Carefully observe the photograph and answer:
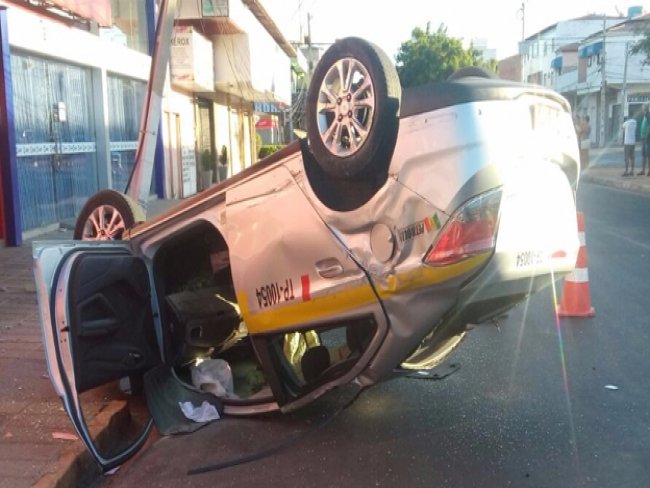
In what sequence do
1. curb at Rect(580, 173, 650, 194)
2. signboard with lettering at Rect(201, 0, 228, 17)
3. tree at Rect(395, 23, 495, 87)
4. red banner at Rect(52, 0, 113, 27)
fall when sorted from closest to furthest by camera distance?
red banner at Rect(52, 0, 113, 27), curb at Rect(580, 173, 650, 194), signboard with lettering at Rect(201, 0, 228, 17), tree at Rect(395, 23, 495, 87)

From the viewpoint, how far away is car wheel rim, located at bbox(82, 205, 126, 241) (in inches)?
221

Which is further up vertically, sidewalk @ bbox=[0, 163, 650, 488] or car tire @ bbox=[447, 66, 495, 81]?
car tire @ bbox=[447, 66, 495, 81]

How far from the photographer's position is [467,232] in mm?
3426

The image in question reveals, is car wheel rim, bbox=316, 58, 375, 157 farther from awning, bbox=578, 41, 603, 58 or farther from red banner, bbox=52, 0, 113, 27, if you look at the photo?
awning, bbox=578, 41, 603, 58

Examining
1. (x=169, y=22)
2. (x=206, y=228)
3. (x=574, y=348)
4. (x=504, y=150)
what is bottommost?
(x=574, y=348)

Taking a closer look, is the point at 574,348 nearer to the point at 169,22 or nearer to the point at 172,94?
the point at 169,22

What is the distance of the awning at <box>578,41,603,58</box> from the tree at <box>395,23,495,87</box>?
13379mm

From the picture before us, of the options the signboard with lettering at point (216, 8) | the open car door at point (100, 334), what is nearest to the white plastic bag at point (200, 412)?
the open car door at point (100, 334)

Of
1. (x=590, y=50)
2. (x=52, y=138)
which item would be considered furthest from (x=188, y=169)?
(x=590, y=50)

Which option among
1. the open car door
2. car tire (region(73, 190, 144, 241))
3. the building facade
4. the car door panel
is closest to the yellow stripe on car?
the car door panel

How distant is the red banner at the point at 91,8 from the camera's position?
39.3ft

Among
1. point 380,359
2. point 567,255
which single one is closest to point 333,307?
point 380,359

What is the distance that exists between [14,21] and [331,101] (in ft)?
29.0

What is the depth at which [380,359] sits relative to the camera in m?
3.77
